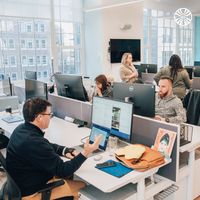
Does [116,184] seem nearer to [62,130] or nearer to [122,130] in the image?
[122,130]

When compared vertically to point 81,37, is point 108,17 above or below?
above

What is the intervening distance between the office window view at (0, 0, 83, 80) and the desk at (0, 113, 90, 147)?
8.48ft

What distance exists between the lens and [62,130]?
8.88ft

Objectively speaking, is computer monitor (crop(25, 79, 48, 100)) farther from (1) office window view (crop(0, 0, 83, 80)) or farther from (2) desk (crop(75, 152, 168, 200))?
(1) office window view (crop(0, 0, 83, 80))

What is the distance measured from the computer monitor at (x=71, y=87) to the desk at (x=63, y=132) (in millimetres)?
324

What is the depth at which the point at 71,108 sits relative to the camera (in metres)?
3.03

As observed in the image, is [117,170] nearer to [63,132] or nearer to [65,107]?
[63,132]

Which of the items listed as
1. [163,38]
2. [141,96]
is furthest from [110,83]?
[163,38]

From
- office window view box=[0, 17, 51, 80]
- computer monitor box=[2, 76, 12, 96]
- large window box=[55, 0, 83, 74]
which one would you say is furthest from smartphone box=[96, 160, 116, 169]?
large window box=[55, 0, 83, 74]

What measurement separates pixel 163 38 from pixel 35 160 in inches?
305

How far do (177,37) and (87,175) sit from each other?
8.30 metres

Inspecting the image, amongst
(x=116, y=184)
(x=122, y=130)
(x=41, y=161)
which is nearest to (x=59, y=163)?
(x=41, y=161)

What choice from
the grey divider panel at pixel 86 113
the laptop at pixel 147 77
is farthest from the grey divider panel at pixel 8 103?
the laptop at pixel 147 77

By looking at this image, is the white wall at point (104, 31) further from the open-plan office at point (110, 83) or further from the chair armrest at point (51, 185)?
the chair armrest at point (51, 185)
